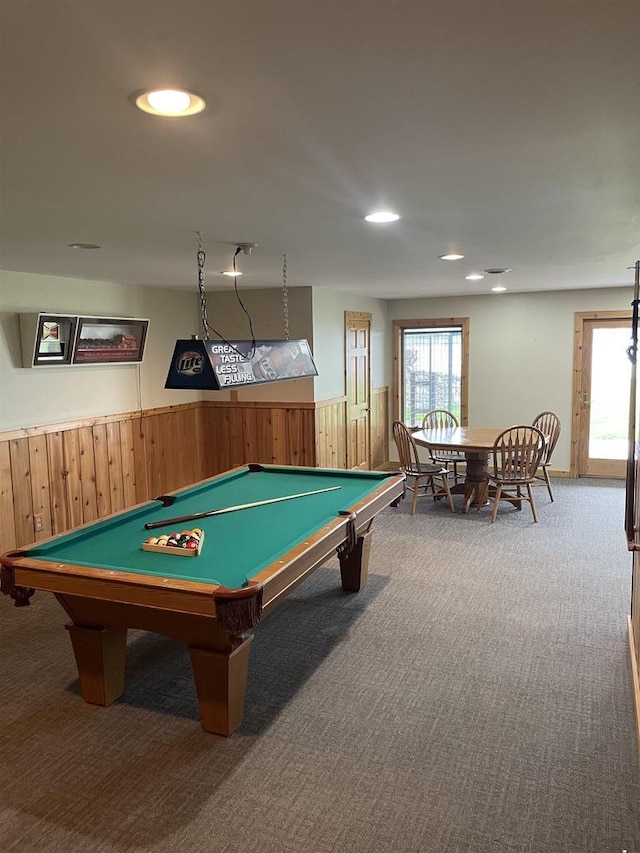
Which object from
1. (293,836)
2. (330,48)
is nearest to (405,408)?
(293,836)

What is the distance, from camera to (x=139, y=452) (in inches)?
235

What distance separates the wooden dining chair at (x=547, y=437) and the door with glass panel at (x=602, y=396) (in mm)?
536

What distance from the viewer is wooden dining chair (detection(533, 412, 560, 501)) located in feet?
20.8

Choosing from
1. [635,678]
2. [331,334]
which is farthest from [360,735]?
[331,334]

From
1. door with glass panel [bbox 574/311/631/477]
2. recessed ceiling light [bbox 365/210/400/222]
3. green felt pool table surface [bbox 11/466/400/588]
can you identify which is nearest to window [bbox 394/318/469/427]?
door with glass panel [bbox 574/311/631/477]

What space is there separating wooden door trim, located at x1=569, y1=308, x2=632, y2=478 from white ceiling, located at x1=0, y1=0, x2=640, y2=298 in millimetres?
4335

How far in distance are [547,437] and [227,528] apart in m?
4.50

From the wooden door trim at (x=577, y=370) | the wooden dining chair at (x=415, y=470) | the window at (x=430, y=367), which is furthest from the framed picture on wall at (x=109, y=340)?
the wooden door trim at (x=577, y=370)

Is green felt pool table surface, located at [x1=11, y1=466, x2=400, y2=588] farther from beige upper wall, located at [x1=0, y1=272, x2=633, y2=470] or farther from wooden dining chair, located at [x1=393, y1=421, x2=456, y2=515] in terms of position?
wooden dining chair, located at [x1=393, y1=421, x2=456, y2=515]

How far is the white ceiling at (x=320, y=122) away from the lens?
3.68 ft

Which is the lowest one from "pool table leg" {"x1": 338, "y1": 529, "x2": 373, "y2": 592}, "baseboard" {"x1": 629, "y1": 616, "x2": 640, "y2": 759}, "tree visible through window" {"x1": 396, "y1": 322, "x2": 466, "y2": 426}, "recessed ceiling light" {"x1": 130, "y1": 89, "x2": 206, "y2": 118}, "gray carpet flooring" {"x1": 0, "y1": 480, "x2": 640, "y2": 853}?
"gray carpet flooring" {"x1": 0, "y1": 480, "x2": 640, "y2": 853}

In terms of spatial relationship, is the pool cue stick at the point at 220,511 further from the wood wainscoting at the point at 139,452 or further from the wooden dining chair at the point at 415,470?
the wooden dining chair at the point at 415,470

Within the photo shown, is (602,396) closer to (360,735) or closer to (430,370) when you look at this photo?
(430,370)

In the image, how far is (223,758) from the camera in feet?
8.42
